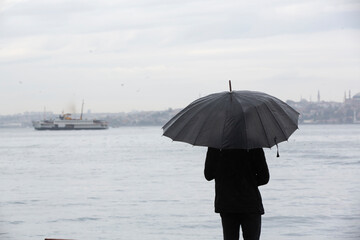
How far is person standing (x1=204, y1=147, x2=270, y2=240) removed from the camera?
12.1 feet

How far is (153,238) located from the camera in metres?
13.8

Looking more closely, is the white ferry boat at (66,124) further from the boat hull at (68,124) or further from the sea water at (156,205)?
the sea water at (156,205)

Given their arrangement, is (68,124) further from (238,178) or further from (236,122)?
(238,178)

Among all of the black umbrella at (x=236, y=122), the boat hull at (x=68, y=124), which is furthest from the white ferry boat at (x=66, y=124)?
the black umbrella at (x=236, y=122)

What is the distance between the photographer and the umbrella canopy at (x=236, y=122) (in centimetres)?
376

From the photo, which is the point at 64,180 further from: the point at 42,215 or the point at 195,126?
the point at 195,126

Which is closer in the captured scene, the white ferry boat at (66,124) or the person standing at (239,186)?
the person standing at (239,186)

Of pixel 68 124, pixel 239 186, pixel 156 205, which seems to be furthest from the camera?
pixel 68 124

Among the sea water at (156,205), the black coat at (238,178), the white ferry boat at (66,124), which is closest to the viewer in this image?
the black coat at (238,178)

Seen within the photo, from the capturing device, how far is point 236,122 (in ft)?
12.5

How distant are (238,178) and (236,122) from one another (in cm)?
31

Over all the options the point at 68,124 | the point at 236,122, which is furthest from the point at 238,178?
the point at 68,124

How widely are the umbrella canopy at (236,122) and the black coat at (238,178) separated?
62 mm

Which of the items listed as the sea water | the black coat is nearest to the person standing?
the black coat
